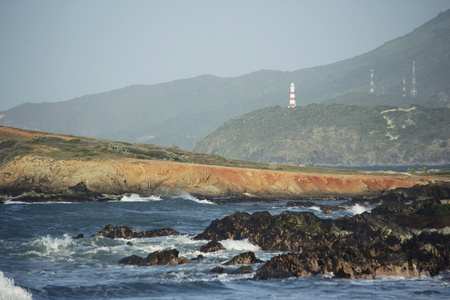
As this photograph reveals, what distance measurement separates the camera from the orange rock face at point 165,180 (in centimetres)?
5341

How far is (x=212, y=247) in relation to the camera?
1065 inches

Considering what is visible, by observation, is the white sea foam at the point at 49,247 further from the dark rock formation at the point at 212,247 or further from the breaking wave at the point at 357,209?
the breaking wave at the point at 357,209

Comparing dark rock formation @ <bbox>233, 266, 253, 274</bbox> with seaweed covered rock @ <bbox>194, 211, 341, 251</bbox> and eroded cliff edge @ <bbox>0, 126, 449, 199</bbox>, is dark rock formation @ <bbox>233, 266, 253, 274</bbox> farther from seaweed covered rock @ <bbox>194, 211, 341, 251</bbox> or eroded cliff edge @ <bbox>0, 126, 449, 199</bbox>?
eroded cliff edge @ <bbox>0, 126, 449, 199</bbox>

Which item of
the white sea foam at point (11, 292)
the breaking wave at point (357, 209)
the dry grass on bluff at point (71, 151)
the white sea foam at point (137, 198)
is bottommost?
the breaking wave at point (357, 209)

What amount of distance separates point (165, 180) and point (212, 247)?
29.0 meters

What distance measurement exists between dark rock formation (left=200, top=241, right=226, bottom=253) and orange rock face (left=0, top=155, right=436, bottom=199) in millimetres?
27211

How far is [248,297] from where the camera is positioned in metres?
19.0

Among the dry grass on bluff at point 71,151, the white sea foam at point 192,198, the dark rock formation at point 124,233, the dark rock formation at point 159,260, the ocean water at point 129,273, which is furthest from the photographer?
the dry grass on bluff at point 71,151

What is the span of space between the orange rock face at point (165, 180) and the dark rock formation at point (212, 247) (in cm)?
2721

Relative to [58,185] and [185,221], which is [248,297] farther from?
[58,185]

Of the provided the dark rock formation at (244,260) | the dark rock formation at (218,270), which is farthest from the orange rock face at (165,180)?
the dark rock formation at (218,270)

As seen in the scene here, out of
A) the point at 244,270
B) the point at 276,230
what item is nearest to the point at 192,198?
the point at 276,230

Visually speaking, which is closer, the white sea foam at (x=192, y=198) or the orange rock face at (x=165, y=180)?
the white sea foam at (x=192, y=198)

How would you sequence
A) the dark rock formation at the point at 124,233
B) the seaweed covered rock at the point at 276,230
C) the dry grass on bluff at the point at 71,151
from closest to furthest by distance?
the seaweed covered rock at the point at 276,230 → the dark rock formation at the point at 124,233 → the dry grass on bluff at the point at 71,151
